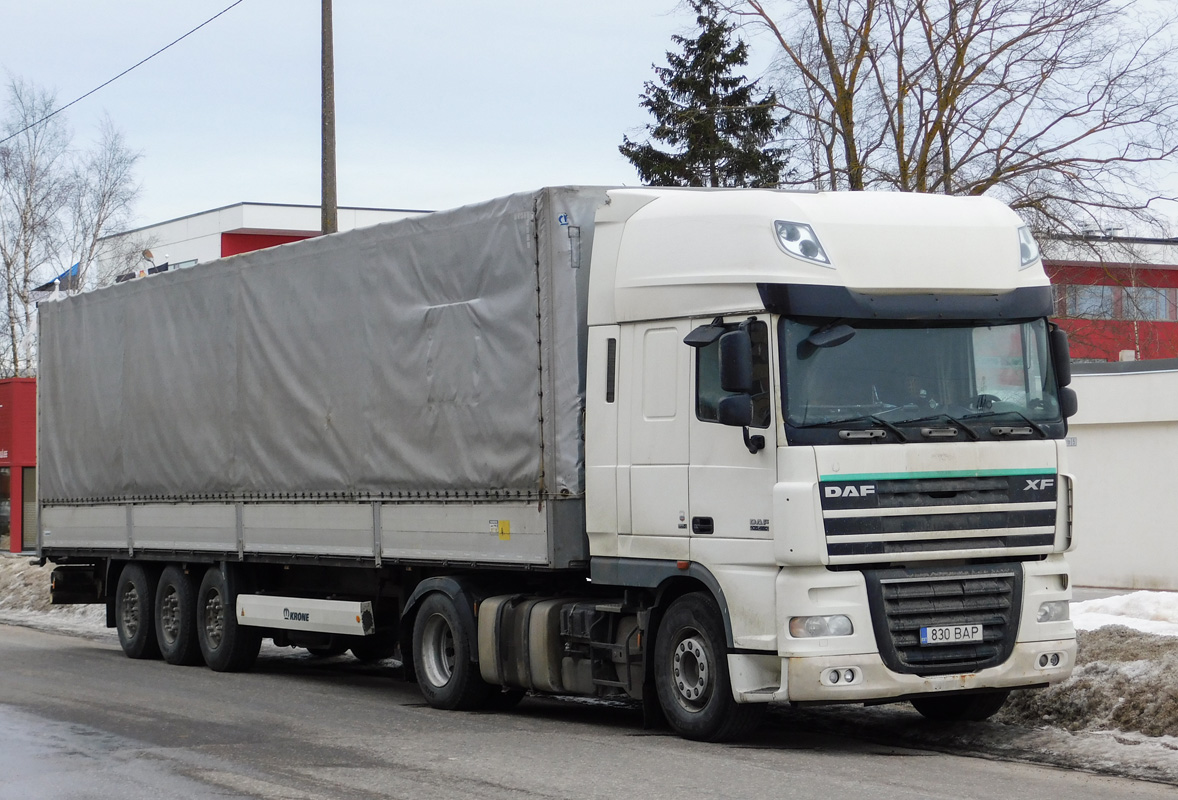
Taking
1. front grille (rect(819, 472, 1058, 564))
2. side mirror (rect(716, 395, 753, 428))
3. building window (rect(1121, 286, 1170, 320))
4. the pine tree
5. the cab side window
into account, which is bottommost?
front grille (rect(819, 472, 1058, 564))

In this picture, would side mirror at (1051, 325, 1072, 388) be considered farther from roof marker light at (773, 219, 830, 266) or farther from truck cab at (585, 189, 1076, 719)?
roof marker light at (773, 219, 830, 266)

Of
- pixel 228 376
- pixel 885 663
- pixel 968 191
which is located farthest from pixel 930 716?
pixel 968 191

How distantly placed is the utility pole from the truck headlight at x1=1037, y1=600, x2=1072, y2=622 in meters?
11.5

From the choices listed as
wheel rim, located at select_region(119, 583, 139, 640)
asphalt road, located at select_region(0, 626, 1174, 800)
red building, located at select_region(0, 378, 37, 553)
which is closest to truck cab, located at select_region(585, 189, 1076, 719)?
asphalt road, located at select_region(0, 626, 1174, 800)

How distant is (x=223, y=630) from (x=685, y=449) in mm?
6959

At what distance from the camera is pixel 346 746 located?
9.90 m

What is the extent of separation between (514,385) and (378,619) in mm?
3171

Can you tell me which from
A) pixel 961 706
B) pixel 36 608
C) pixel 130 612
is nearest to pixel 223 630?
pixel 130 612

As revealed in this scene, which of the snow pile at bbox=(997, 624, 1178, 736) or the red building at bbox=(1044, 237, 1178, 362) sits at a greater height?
the red building at bbox=(1044, 237, 1178, 362)

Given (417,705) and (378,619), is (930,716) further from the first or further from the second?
(378,619)

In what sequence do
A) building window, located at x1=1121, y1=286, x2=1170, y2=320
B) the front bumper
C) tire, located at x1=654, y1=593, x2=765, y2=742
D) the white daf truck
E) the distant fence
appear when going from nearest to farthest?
the front bumper < the white daf truck < tire, located at x1=654, y1=593, x2=765, y2=742 < the distant fence < building window, located at x1=1121, y1=286, x2=1170, y2=320

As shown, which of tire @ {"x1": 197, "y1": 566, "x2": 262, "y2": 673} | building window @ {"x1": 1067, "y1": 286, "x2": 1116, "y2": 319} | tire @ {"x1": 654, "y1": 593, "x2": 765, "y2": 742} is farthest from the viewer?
building window @ {"x1": 1067, "y1": 286, "x2": 1116, "y2": 319}

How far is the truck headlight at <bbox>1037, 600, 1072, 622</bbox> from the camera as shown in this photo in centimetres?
987

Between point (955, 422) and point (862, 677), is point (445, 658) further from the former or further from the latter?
point (955, 422)
